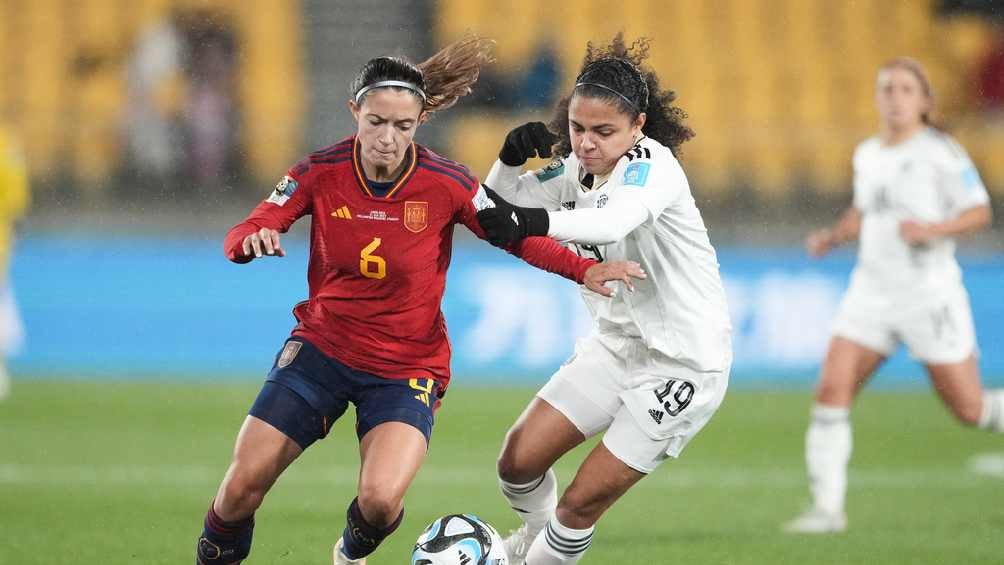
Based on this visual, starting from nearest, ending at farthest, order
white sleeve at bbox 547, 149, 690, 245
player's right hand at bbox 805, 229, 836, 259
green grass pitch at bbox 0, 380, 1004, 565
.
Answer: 1. white sleeve at bbox 547, 149, 690, 245
2. green grass pitch at bbox 0, 380, 1004, 565
3. player's right hand at bbox 805, 229, 836, 259

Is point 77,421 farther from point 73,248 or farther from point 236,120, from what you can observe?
point 236,120

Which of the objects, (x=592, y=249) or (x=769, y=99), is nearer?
(x=592, y=249)

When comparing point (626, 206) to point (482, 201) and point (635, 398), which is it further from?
point (635, 398)

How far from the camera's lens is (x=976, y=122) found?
16.2 meters

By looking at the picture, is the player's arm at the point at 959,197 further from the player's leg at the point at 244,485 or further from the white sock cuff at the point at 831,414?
the player's leg at the point at 244,485

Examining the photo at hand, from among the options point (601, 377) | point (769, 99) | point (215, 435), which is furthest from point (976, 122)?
point (601, 377)

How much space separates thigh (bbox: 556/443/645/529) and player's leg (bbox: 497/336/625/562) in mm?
273

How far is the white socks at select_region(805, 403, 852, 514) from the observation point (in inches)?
317

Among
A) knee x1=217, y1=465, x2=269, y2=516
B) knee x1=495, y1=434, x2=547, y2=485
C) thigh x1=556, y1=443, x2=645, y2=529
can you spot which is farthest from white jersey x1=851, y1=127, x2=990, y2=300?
knee x1=217, y1=465, x2=269, y2=516

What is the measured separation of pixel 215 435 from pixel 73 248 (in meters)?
3.34

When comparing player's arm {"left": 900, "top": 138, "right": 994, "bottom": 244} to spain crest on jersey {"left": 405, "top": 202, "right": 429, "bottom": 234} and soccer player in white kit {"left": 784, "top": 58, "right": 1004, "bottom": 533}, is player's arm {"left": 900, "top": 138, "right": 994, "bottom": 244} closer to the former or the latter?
soccer player in white kit {"left": 784, "top": 58, "right": 1004, "bottom": 533}

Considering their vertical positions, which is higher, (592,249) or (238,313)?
(592,249)

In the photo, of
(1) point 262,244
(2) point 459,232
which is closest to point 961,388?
(1) point 262,244

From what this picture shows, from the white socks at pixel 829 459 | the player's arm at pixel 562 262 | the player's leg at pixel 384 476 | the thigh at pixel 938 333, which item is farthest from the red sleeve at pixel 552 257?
the thigh at pixel 938 333
